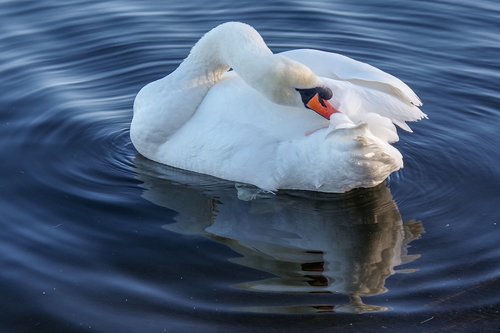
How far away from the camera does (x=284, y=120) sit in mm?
7746

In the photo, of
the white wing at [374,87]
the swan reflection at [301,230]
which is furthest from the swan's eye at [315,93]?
the swan reflection at [301,230]

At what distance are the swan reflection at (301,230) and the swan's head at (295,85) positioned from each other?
0.80m

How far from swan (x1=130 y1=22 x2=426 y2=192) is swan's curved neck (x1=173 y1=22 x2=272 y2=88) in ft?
0.04

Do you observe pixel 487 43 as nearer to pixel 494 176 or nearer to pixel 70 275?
pixel 494 176

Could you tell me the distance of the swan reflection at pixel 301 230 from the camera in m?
6.69

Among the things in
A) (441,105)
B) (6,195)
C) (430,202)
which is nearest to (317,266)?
(430,202)

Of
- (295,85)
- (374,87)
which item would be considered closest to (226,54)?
(295,85)

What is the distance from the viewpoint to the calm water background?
634 centimetres

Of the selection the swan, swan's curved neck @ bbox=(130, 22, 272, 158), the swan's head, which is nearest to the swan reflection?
the swan

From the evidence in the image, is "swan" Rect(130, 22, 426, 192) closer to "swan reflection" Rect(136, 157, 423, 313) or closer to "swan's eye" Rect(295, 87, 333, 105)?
"swan's eye" Rect(295, 87, 333, 105)

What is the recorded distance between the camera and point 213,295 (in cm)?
651

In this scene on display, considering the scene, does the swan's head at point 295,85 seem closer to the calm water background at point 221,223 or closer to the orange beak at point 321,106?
the orange beak at point 321,106

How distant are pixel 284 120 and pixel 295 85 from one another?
11.7 inches

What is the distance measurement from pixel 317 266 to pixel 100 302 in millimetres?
1529
